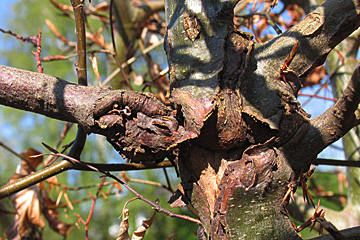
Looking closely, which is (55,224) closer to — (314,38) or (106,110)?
(106,110)

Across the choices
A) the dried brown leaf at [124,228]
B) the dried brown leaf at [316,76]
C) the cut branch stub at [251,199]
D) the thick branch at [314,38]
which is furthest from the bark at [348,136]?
the dried brown leaf at [124,228]

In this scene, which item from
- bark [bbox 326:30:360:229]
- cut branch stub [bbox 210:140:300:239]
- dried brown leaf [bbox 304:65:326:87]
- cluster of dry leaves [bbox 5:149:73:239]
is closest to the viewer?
cut branch stub [bbox 210:140:300:239]

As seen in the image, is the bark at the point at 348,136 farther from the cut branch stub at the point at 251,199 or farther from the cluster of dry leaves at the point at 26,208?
the cluster of dry leaves at the point at 26,208

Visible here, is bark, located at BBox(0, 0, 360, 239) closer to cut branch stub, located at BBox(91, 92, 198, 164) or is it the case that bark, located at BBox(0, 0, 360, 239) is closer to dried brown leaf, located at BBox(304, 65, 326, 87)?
cut branch stub, located at BBox(91, 92, 198, 164)

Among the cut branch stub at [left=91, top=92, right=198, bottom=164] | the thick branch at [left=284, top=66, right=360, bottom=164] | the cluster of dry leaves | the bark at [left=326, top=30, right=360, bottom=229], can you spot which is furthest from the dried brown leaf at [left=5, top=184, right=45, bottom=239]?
the bark at [left=326, top=30, right=360, bottom=229]

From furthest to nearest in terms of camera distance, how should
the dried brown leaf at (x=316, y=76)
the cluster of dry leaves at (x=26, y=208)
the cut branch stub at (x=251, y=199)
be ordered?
1. the dried brown leaf at (x=316, y=76)
2. the cluster of dry leaves at (x=26, y=208)
3. the cut branch stub at (x=251, y=199)

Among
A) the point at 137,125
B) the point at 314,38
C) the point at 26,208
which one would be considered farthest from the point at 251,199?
the point at 26,208

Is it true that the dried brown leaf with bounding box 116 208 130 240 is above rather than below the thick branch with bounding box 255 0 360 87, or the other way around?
below

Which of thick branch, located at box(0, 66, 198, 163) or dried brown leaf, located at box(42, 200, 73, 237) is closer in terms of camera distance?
thick branch, located at box(0, 66, 198, 163)

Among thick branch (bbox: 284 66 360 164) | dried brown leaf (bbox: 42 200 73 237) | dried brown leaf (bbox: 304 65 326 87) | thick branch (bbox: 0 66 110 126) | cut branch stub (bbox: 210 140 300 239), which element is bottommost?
cut branch stub (bbox: 210 140 300 239)

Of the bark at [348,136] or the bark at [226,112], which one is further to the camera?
the bark at [348,136]

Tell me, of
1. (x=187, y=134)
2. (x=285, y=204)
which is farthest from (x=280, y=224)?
(x=187, y=134)
